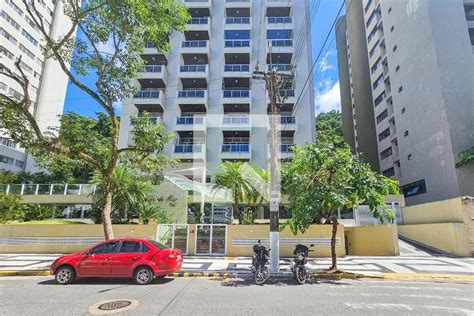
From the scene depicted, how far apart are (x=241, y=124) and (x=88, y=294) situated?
22.5 meters

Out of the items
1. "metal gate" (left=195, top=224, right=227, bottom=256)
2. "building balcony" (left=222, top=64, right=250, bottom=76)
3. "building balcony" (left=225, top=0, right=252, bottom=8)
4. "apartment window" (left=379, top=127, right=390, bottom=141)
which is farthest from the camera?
"apartment window" (left=379, top=127, right=390, bottom=141)

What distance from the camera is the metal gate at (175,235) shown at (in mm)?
14990

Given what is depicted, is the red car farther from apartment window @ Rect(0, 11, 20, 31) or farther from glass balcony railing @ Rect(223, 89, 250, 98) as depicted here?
apartment window @ Rect(0, 11, 20, 31)

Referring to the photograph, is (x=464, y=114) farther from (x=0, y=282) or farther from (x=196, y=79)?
(x=0, y=282)

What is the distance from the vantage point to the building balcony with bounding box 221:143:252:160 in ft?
89.6

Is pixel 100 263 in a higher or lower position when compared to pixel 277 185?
lower

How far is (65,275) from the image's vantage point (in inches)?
331

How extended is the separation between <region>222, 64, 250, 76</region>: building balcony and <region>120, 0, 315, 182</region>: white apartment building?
0.11m

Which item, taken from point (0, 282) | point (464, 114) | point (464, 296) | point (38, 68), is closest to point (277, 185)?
point (464, 296)

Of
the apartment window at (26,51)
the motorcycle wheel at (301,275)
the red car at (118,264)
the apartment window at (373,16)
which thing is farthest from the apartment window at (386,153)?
the apartment window at (26,51)

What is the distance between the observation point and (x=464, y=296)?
23.4ft

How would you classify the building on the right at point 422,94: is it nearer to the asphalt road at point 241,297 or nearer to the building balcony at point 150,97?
the building balcony at point 150,97

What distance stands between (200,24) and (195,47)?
109 inches

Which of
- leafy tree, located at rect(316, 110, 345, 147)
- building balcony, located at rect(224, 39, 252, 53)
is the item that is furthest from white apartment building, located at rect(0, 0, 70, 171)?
leafy tree, located at rect(316, 110, 345, 147)
